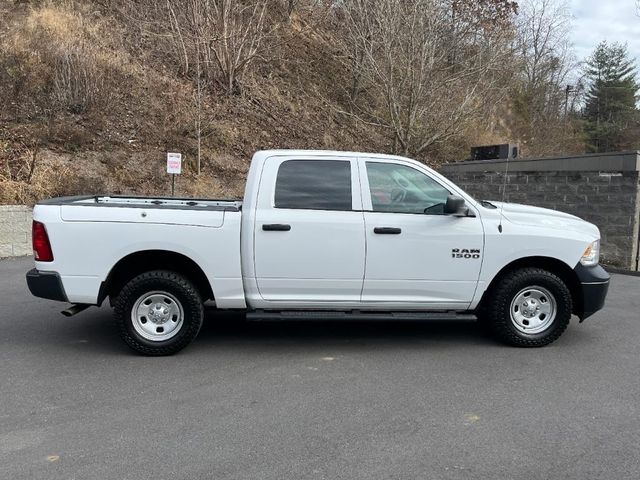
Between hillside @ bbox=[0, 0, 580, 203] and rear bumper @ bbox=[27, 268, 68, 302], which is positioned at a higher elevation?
hillside @ bbox=[0, 0, 580, 203]

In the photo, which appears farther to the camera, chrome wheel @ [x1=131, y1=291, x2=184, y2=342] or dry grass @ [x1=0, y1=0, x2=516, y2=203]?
dry grass @ [x1=0, y1=0, x2=516, y2=203]

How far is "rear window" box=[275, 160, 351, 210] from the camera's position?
528cm

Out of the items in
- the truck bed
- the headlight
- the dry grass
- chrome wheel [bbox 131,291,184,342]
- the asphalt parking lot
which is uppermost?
the dry grass

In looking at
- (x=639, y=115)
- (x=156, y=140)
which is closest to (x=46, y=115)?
(x=156, y=140)

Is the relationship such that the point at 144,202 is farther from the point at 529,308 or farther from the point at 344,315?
the point at 529,308

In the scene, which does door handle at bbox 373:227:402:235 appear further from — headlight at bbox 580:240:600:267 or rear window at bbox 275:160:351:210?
headlight at bbox 580:240:600:267

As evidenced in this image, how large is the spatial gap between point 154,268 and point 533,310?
3775mm

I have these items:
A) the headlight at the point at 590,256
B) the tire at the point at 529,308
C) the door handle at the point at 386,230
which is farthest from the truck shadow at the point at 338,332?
the headlight at the point at 590,256

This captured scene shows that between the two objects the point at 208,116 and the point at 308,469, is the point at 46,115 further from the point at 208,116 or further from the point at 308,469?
the point at 308,469

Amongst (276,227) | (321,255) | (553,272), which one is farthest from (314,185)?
(553,272)

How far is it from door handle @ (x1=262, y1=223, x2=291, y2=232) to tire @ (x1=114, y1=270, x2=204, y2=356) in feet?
2.97

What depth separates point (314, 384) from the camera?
4.59 metres

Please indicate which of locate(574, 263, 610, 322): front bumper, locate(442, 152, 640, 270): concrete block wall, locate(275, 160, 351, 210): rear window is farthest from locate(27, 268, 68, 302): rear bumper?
locate(442, 152, 640, 270): concrete block wall

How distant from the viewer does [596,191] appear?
34.4 ft
